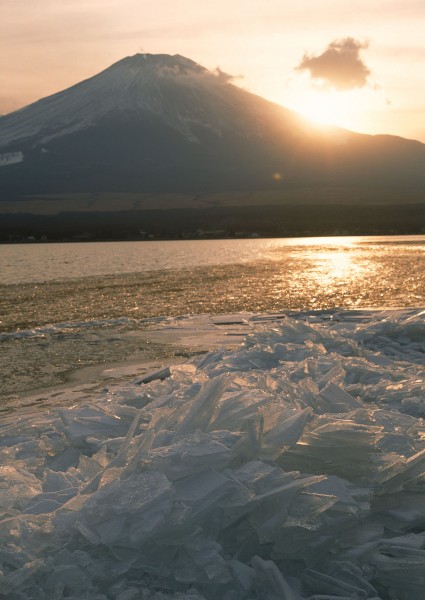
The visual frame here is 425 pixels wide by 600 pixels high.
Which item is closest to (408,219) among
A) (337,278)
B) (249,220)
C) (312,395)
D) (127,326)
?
(249,220)

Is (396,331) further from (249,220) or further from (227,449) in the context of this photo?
(249,220)

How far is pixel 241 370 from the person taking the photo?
967 centimetres

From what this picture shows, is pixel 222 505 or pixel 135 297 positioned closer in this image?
pixel 222 505

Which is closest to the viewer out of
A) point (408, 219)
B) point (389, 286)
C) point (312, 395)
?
point (312, 395)

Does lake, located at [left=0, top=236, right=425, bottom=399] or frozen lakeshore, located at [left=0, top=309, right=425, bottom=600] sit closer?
frozen lakeshore, located at [left=0, top=309, right=425, bottom=600]

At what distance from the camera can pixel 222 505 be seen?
16.0 feet

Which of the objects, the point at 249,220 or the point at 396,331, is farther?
the point at 249,220

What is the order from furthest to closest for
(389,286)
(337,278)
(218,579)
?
(337,278)
(389,286)
(218,579)

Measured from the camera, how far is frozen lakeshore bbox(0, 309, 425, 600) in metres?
4.55

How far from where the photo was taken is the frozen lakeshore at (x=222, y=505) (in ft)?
14.9

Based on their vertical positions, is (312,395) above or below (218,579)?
above

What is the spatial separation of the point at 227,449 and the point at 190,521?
66 cm

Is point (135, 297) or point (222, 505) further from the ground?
point (222, 505)

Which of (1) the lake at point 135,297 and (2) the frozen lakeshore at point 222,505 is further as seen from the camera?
(1) the lake at point 135,297
